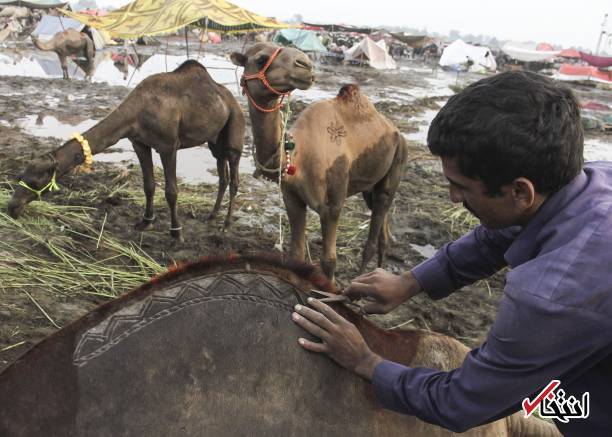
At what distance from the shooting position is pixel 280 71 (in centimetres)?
327

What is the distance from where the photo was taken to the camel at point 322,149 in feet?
11.2

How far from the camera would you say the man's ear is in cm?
130

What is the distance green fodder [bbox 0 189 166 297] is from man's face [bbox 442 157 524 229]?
3393mm

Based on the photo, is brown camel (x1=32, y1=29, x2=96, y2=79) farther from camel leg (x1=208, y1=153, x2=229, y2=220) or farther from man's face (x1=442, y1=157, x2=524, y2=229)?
man's face (x1=442, y1=157, x2=524, y2=229)

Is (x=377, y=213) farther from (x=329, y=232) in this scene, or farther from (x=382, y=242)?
(x=329, y=232)

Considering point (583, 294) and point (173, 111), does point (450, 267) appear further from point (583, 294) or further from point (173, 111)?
point (173, 111)

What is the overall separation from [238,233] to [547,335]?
4876mm

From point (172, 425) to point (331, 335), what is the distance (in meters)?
0.56

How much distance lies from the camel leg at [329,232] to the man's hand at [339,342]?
2.12 m

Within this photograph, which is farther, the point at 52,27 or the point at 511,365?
the point at 52,27

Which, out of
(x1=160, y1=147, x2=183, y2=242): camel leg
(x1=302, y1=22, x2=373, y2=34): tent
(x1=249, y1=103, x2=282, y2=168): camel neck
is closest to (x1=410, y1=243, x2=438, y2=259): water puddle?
(x1=160, y1=147, x2=183, y2=242): camel leg

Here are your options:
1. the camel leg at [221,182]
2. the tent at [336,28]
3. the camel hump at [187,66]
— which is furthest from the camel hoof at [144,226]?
the tent at [336,28]

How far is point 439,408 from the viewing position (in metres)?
1.36

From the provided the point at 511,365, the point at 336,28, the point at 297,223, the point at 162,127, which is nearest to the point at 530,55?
the point at 336,28
